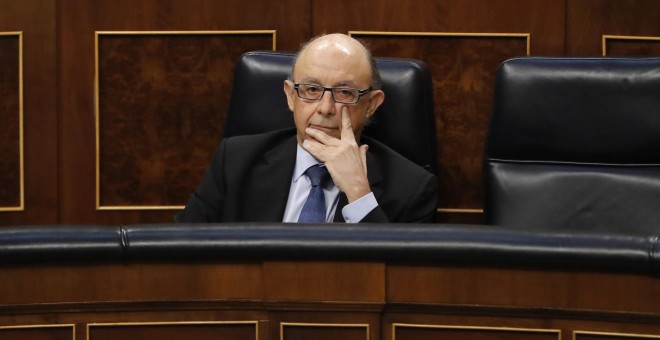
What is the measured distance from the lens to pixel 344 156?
6.04ft

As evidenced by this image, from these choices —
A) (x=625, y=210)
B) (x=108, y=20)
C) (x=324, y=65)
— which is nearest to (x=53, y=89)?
(x=108, y=20)

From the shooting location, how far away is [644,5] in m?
2.33

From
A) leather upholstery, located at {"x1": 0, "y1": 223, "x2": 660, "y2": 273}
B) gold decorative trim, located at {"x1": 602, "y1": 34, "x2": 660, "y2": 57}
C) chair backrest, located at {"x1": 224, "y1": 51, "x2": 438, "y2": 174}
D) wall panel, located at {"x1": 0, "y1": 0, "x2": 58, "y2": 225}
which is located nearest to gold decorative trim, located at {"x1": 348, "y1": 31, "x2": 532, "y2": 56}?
gold decorative trim, located at {"x1": 602, "y1": 34, "x2": 660, "y2": 57}

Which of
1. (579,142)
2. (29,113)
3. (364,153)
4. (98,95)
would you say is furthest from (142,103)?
(579,142)

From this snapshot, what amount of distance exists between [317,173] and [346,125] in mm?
92

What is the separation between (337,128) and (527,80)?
32 cm

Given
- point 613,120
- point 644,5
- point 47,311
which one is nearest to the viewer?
point 47,311

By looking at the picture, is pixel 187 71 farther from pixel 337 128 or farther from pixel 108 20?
pixel 337 128

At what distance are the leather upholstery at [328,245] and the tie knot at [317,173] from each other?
2.17 ft

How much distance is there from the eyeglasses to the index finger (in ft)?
0.06

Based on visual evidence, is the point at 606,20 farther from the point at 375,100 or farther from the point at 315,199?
the point at 315,199

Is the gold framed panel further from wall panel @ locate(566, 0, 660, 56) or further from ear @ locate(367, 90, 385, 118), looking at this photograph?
ear @ locate(367, 90, 385, 118)

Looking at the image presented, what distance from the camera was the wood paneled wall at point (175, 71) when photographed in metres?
2.33

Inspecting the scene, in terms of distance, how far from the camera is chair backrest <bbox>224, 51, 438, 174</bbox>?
6.27ft
